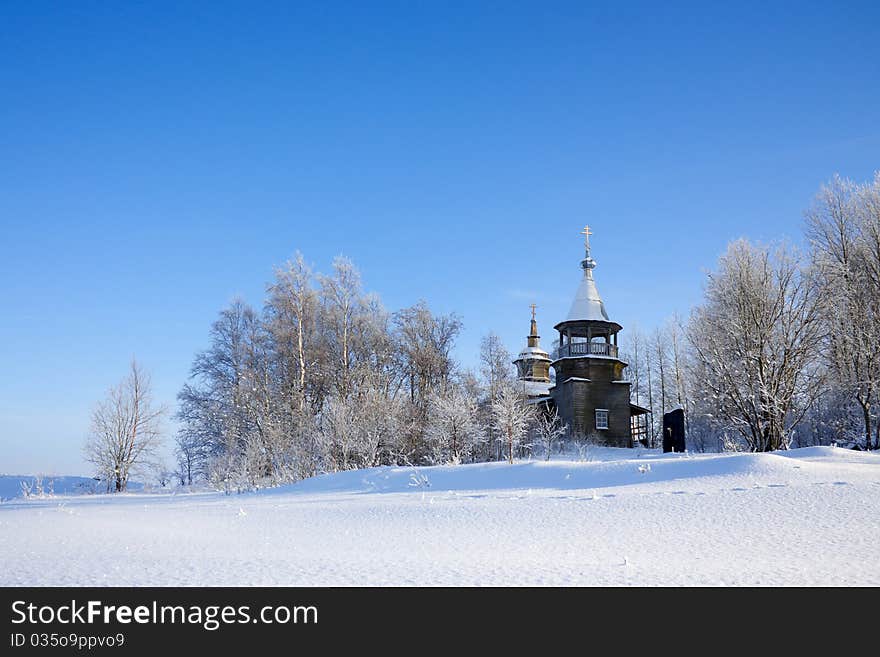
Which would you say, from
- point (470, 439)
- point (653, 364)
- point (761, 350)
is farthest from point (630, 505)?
point (653, 364)

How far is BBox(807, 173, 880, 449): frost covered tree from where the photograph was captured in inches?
965

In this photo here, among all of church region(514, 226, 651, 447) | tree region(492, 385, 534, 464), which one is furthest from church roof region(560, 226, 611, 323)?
tree region(492, 385, 534, 464)

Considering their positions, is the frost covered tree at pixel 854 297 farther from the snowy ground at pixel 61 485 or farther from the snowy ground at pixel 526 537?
the snowy ground at pixel 61 485

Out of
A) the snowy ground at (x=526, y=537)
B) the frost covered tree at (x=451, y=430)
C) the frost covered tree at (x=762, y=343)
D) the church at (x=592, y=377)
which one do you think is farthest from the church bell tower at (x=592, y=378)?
the snowy ground at (x=526, y=537)

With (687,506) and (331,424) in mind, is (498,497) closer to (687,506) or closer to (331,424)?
(687,506)

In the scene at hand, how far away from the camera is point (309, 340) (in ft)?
110

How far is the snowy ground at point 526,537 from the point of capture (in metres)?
5.38

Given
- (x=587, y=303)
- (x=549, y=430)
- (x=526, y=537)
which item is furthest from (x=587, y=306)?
(x=526, y=537)

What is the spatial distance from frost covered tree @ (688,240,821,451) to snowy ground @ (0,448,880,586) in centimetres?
988

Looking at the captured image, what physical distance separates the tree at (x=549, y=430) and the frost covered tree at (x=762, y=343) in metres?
9.97

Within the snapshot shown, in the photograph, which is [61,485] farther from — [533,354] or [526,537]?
[526,537]

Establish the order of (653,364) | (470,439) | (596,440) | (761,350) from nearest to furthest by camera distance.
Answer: (761,350) < (470,439) < (596,440) < (653,364)

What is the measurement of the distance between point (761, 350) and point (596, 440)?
1359 centimetres
